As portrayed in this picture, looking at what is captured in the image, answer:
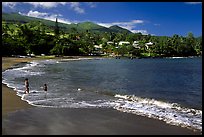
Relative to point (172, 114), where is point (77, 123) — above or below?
above

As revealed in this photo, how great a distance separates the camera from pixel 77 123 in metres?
12.8

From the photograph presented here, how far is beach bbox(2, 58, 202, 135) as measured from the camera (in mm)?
11453

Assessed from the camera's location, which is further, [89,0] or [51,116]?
[51,116]

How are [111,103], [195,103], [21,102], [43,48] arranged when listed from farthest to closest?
[43,48] < [195,103] < [111,103] < [21,102]

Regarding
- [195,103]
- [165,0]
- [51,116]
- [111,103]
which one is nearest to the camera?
[165,0]

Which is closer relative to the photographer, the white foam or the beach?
the beach

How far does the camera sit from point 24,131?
1109cm

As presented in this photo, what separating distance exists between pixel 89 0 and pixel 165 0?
1.15 metres

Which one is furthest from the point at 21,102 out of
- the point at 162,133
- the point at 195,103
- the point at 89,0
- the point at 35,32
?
the point at 35,32

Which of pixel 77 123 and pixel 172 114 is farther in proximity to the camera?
pixel 172 114

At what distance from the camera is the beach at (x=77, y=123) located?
11.5 meters

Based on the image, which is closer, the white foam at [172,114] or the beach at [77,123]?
the beach at [77,123]

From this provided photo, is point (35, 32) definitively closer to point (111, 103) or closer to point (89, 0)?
point (111, 103)

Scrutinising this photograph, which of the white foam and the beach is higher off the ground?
the beach
